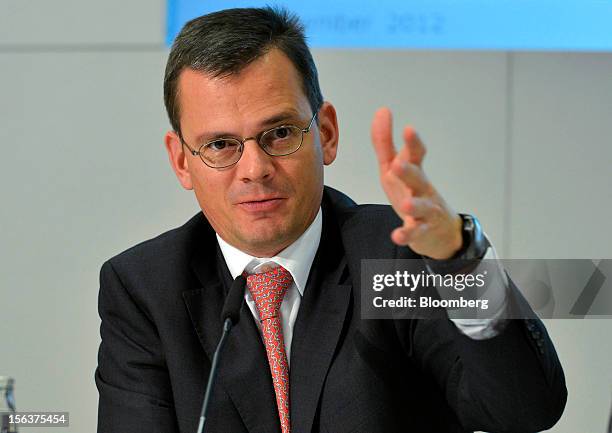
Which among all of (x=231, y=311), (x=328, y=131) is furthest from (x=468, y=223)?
(x=328, y=131)

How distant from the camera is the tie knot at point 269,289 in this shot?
6.41ft

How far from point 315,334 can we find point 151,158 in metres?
1.87

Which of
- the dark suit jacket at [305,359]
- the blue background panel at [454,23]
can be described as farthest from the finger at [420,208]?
the blue background panel at [454,23]

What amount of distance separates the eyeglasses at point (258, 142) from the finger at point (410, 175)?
0.52 m

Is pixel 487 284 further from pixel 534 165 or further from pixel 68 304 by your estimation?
pixel 68 304

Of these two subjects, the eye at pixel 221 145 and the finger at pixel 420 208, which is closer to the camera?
the finger at pixel 420 208

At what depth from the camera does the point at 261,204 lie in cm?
188

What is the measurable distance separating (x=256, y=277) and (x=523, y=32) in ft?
6.20

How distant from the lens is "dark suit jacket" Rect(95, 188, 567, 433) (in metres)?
1.88

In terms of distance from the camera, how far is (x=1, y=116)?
3.66m

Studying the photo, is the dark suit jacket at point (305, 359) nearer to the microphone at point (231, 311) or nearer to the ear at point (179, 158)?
the ear at point (179, 158)

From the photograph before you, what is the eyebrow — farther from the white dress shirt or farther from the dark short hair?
the white dress shirt

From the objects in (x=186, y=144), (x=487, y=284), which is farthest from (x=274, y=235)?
(x=487, y=284)

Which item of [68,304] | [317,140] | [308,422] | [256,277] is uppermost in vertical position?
[317,140]
